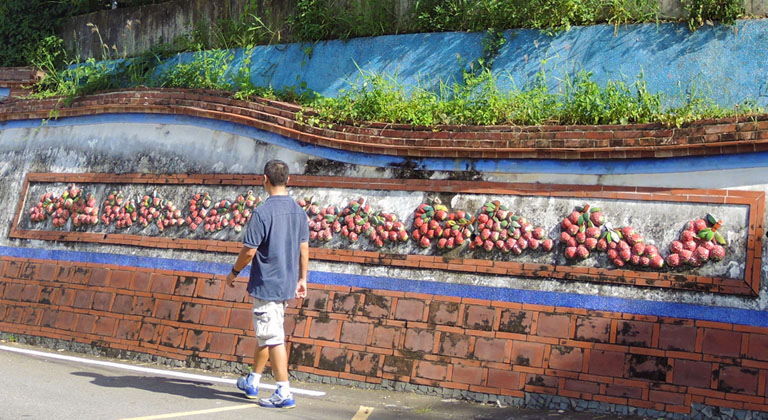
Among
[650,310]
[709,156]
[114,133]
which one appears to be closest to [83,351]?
[114,133]

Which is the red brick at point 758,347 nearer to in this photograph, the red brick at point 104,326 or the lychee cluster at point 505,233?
the lychee cluster at point 505,233

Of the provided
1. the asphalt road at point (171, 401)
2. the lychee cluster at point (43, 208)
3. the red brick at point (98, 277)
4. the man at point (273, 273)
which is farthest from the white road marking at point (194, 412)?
the lychee cluster at point (43, 208)

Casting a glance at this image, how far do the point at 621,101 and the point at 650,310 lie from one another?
2.09 m

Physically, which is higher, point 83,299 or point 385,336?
point 385,336

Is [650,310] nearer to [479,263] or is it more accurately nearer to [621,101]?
[479,263]

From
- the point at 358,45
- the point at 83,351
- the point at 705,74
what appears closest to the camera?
the point at 705,74

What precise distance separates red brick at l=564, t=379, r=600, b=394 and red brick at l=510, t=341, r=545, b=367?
0.27m

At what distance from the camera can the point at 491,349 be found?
6523mm

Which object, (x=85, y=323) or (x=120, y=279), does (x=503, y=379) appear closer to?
(x=120, y=279)

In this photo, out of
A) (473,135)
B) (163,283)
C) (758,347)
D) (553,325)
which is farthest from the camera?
(163,283)

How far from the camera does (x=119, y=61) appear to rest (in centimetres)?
1102

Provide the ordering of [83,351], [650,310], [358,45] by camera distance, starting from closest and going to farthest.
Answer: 1. [650,310]
2. [83,351]
3. [358,45]

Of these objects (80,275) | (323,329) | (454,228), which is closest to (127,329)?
(80,275)

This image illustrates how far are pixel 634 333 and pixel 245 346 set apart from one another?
11.6ft
